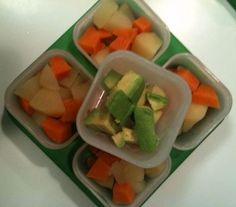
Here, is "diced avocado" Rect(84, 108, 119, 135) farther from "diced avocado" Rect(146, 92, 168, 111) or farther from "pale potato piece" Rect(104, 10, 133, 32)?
"pale potato piece" Rect(104, 10, 133, 32)

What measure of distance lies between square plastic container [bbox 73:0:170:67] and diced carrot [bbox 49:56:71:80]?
0.14ft

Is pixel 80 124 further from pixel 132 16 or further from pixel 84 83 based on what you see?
pixel 132 16

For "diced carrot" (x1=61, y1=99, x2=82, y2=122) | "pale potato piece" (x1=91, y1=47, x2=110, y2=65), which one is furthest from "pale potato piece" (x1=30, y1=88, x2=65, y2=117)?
"pale potato piece" (x1=91, y1=47, x2=110, y2=65)

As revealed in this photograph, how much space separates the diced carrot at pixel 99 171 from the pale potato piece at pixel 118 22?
10.5 inches

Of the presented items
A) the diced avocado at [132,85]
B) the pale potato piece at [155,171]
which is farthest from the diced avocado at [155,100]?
the pale potato piece at [155,171]

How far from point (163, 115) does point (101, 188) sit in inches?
7.6

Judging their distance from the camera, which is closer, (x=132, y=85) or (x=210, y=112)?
(x=132, y=85)

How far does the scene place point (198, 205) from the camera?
2.75 ft

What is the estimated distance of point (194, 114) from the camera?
0.78 metres

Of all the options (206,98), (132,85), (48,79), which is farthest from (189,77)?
(48,79)

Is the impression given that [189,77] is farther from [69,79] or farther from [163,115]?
[69,79]

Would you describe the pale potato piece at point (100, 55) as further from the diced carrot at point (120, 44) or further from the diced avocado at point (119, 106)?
the diced avocado at point (119, 106)

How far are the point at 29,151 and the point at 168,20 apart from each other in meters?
0.40

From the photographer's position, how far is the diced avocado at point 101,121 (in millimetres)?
669
